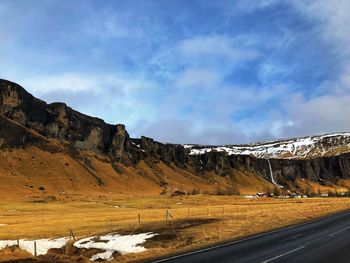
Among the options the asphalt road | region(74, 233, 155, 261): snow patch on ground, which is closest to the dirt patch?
region(74, 233, 155, 261): snow patch on ground

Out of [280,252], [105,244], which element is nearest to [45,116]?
[105,244]

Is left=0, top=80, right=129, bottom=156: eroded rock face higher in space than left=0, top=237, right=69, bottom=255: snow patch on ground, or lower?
higher

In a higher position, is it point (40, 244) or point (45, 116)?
point (45, 116)

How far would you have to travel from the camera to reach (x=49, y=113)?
18138 centimetres

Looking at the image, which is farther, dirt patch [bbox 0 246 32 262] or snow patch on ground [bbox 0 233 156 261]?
dirt patch [bbox 0 246 32 262]

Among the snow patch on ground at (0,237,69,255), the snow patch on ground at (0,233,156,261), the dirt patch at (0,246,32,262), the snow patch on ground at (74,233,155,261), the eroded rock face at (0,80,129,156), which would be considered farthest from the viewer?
the eroded rock face at (0,80,129,156)

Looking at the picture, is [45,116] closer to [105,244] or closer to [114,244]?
[105,244]

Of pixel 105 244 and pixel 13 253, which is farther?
pixel 13 253

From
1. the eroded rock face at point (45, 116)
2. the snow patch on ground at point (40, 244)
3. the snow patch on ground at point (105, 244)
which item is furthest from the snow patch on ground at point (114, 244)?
the eroded rock face at point (45, 116)

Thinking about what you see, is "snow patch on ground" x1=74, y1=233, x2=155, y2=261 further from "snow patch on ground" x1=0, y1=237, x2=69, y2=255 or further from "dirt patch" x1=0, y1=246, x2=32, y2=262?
"dirt patch" x1=0, y1=246, x2=32, y2=262

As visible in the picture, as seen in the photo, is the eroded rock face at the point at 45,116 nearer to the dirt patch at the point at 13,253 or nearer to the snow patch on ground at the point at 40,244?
the snow patch on ground at the point at 40,244

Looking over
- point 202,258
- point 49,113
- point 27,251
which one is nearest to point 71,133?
point 49,113

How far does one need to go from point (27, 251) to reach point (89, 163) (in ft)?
472

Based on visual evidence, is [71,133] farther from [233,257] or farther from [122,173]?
[233,257]
